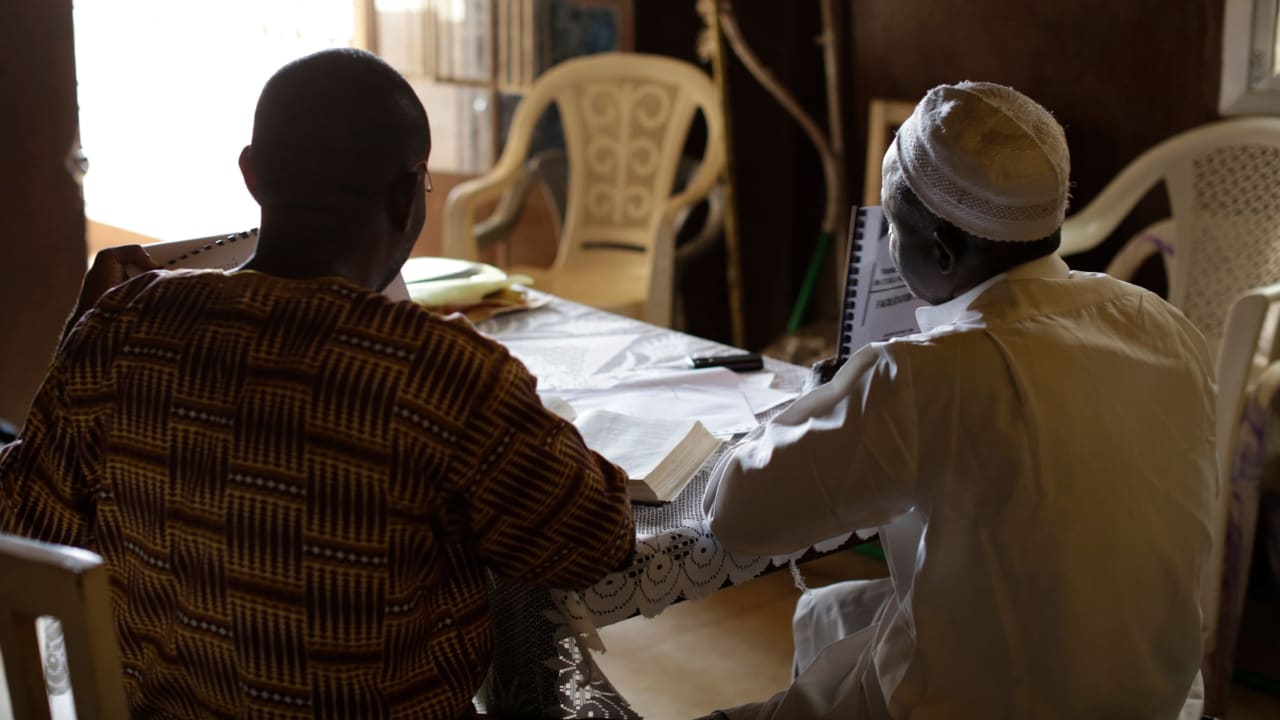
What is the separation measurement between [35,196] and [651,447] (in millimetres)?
2041

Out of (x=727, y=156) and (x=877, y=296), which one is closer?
(x=877, y=296)

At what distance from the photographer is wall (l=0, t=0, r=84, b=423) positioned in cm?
282

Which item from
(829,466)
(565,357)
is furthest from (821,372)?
(565,357)

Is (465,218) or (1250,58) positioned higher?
(1250,58)

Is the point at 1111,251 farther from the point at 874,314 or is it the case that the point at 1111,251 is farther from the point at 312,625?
the point at 312,625

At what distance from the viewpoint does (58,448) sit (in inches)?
45.0

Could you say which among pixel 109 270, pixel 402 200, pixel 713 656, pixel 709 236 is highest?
pixel 402 200

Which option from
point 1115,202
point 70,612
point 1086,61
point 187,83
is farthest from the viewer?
point 187,83

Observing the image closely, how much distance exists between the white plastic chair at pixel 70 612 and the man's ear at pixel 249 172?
1.15ft

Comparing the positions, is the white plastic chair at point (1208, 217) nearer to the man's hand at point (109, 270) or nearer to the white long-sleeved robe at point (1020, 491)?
the white long-sleeved robe at point (1020, 491)

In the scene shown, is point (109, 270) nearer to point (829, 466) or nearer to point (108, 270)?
point (108, 270)

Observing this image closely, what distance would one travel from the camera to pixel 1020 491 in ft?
3.84

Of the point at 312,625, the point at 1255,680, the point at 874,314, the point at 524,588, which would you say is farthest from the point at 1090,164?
the point at 312,625

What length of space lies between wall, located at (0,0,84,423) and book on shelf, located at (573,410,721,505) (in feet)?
6.12
